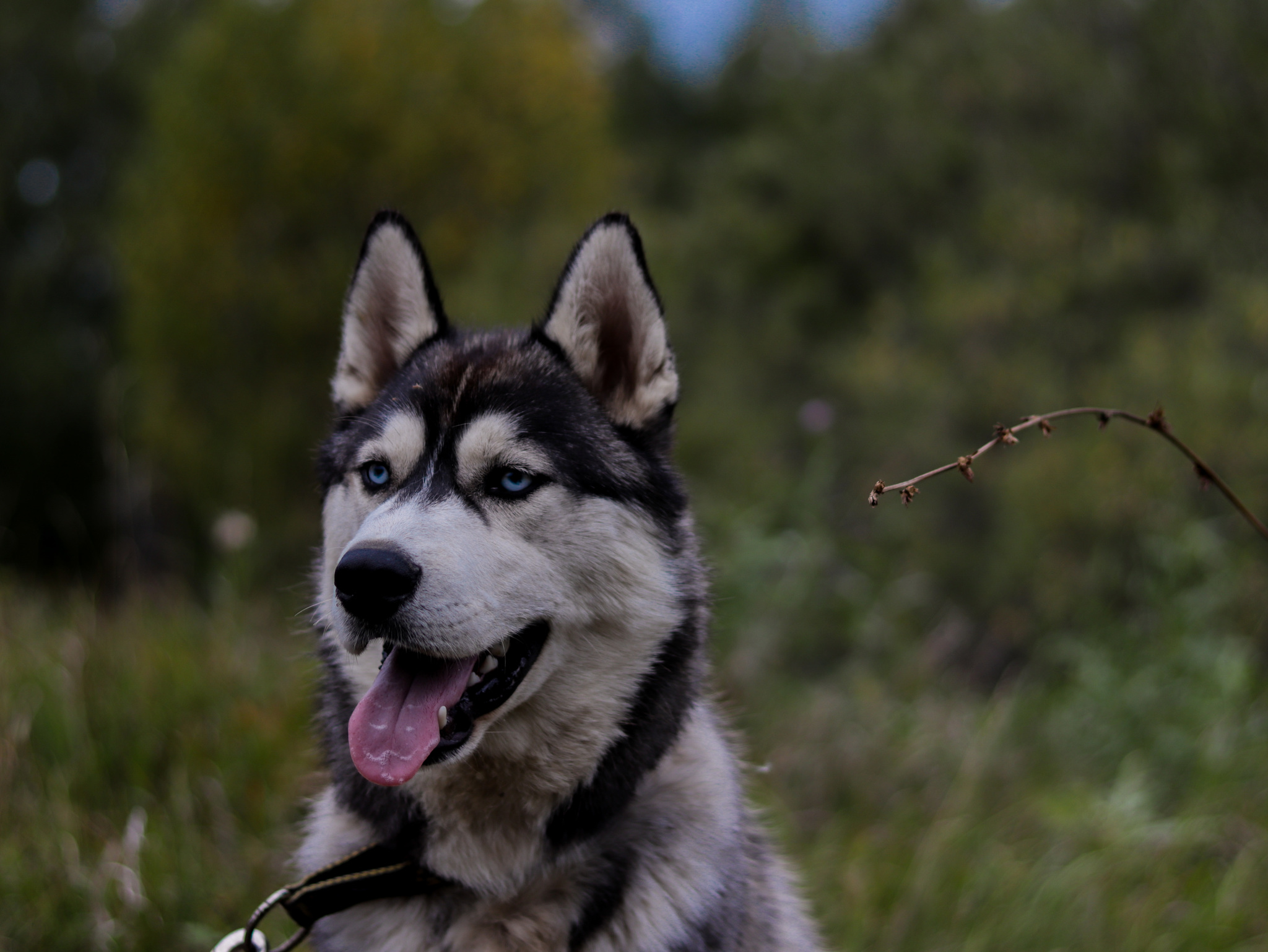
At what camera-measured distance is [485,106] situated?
24469 millimetres

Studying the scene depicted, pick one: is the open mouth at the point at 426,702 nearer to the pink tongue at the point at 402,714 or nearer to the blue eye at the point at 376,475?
the pink tongue at the point at 402,714

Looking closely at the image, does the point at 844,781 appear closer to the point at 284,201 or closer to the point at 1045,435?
the point at 1045,435

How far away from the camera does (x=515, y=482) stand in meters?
2.74

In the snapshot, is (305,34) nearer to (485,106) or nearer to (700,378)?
(485,106)

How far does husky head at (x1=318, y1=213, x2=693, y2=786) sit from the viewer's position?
2434 mm

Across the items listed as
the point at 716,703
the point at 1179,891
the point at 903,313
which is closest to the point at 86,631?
the point at 716,703

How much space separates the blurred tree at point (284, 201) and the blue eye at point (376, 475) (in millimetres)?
18024

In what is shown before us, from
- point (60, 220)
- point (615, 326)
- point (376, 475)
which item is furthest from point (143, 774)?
point (60, 220)

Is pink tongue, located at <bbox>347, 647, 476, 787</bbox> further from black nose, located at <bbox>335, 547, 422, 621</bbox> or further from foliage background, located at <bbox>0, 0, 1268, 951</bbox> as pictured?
foliage background, located at <bbox>0, 0, 1268, 951</bbox>

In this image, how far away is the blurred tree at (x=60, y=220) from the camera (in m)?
25.1

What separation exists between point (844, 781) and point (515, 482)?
3436 millimetres

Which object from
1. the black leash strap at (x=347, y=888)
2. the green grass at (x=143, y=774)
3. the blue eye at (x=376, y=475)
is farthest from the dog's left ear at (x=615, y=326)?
the green grass at (x=143, y=774)

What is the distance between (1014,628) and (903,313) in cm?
→ 1060

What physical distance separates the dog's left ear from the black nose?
2.89 feet
